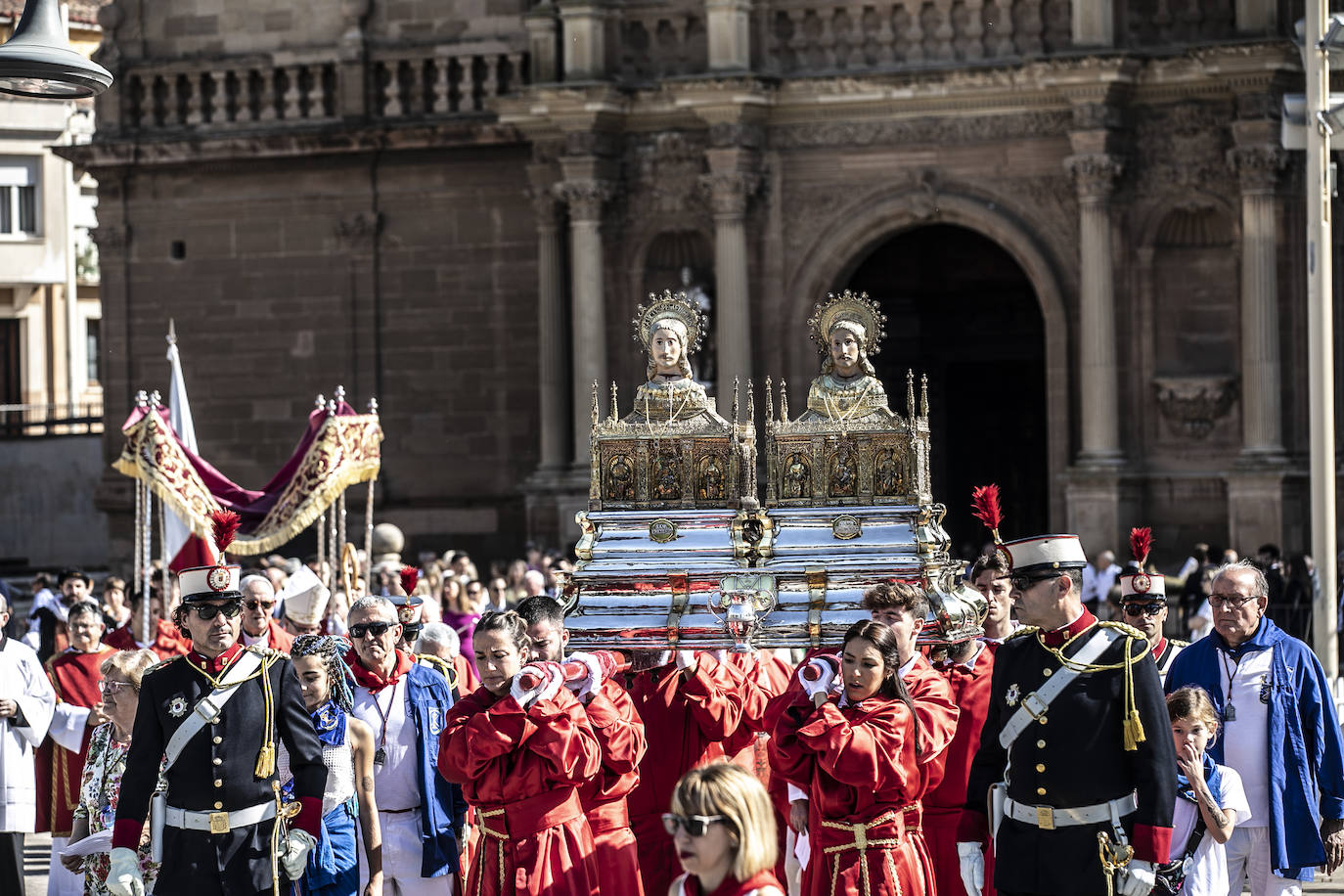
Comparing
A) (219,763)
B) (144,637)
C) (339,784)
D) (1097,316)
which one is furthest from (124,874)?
(1097,316)

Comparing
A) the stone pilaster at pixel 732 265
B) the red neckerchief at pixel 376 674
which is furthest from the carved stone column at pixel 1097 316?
the red neckerchief at pixel 376 674

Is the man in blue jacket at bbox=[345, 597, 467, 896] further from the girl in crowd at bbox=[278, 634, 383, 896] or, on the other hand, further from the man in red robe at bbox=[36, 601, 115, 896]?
the man in red robe at bbox=[36, 601, 115, 896]

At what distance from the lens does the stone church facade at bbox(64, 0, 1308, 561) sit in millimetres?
22594

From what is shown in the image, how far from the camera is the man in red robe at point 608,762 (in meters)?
8.66

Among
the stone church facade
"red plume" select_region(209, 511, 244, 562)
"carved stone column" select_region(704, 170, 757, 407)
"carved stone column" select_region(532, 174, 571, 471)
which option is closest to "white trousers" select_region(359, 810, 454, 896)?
"red plume" select_region(209, 511, 244, 562)

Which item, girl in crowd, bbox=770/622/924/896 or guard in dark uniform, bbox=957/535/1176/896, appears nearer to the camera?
guard in dark uniform, bbox=957/535/1176/896

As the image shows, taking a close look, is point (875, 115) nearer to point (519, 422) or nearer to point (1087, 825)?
point (519, 422)

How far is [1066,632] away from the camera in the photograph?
25.8ft

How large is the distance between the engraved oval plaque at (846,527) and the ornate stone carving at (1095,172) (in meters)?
11.7

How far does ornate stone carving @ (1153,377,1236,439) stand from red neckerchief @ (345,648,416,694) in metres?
14.4

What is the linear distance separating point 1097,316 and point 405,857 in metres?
14.4

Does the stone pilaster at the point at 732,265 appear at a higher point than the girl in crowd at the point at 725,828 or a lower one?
higher

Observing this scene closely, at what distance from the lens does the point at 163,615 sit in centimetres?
1634

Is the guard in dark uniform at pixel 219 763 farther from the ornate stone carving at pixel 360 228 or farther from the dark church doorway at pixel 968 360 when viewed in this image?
the ornate stone carving at pixel 360 228
